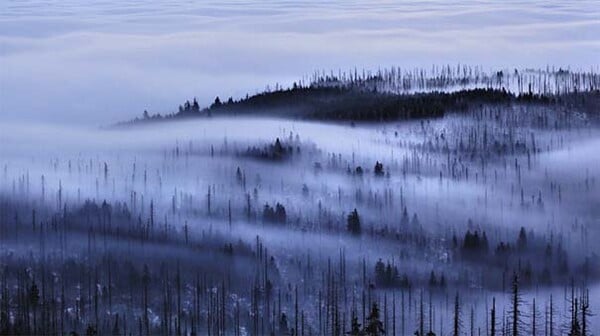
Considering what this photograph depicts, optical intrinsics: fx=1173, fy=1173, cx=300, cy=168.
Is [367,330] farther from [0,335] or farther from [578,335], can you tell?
[0,335]

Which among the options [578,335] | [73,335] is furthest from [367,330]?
[73,335]

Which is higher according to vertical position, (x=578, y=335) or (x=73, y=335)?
(x=578, y=335)

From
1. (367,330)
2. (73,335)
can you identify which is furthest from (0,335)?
(367,330)

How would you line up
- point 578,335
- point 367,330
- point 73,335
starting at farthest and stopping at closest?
point 73,335
point 578,335
point 367,330

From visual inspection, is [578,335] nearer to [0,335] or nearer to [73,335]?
[73,335]

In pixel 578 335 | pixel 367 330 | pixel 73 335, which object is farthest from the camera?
pixel 73 335

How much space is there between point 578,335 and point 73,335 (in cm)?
9746

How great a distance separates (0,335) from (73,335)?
1415 cm

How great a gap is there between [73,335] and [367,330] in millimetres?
98848

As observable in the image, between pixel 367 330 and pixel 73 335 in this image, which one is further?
pixel 73 335

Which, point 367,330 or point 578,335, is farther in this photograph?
point 578,335

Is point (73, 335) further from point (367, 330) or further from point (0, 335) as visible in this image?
point (367, 330)

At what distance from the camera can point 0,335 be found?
196 metres

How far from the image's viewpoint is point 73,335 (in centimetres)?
19062
